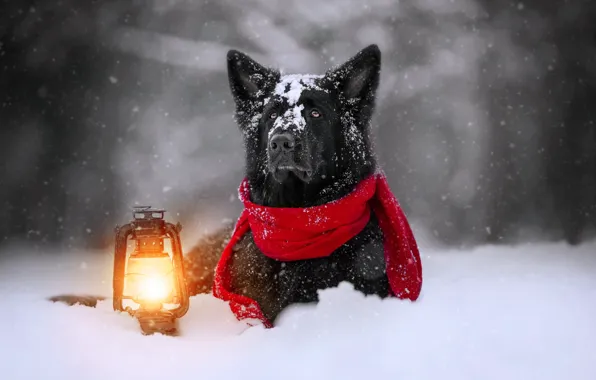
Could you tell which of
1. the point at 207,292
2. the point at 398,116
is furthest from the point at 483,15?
the point at 207,292

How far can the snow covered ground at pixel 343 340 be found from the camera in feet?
4.67

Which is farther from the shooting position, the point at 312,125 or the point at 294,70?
the point at 294,70

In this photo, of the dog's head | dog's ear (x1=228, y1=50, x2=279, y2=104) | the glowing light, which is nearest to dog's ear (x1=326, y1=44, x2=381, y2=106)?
the dog's head

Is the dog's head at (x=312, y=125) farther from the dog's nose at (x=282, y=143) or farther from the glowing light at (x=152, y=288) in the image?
the glowing light at (x=152, y=288)

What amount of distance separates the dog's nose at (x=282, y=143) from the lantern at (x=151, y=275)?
0.51 meters

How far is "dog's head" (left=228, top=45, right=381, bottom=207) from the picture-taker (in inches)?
89.5

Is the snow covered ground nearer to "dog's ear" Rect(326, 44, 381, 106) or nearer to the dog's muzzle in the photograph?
the dog's muzzle

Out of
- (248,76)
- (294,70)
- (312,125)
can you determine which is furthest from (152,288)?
(294,70)

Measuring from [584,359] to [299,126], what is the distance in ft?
4.32

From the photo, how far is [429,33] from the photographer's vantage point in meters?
4.98

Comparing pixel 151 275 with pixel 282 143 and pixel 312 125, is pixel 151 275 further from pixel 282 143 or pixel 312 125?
pixel 312 125

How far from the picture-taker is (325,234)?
2.16 metres

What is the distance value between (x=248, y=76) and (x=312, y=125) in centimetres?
50

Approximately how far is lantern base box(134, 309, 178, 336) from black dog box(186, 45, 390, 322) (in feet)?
1.64
